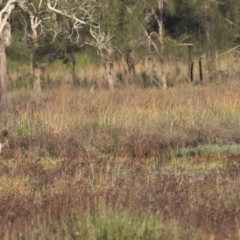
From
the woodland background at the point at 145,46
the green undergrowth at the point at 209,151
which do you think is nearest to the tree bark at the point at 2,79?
the woodland background at the point at 145,46

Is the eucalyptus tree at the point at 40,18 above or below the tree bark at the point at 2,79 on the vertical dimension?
above

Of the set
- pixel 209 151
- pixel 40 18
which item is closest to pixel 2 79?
pixel 40 18

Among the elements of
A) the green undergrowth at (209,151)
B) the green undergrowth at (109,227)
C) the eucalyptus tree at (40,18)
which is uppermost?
the eucalyptus tree at (40,18)

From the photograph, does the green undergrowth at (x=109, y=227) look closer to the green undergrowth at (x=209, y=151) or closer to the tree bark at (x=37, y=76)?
the green undergrowth at (x=209, y=151)

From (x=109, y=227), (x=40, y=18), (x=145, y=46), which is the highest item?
(x=40, y=18)

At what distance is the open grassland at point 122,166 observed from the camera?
6.93 m

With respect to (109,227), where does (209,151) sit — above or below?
below

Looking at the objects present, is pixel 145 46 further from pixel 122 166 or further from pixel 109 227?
pixel 109 227

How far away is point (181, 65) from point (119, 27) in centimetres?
382

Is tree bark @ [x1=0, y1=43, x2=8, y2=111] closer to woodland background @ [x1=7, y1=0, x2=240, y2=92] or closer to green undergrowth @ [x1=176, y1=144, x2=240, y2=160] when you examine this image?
woodland background @ [x1=7, y1=0, x2=240, y2=92]

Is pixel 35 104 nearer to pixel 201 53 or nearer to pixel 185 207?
pixel 201 53

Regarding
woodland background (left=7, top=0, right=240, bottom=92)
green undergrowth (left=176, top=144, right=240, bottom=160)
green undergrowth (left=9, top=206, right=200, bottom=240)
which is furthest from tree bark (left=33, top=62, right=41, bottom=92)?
green undergrowth (left=9, top=206, right=200, bottom=240)

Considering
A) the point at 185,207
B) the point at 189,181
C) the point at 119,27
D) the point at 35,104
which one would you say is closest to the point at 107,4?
the point at 119,27

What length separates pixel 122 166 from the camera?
11211 millimetres
